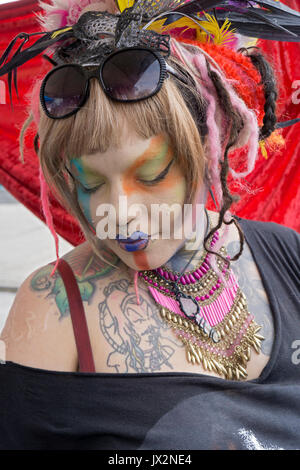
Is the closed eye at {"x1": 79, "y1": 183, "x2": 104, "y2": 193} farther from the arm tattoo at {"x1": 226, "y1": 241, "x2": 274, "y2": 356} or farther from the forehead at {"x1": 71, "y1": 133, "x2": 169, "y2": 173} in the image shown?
the arm tattoo at {"x1": 226, "y1": 241, "x2": 274, "y2": 356}

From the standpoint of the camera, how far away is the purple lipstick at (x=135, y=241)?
3.04 feet

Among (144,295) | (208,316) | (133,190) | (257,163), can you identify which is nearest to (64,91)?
(133,190)

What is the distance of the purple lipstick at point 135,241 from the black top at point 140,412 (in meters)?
0.24

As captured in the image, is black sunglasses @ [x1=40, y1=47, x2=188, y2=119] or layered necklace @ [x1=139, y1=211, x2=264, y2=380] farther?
layered necklace @ [x1=139, y1=211, x2=264, y2=380]

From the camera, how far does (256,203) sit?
76.9 inches

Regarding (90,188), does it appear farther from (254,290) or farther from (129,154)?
(254,290)

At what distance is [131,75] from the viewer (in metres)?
0.86

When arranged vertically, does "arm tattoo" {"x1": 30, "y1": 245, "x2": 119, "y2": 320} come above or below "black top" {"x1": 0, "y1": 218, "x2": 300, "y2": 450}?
above

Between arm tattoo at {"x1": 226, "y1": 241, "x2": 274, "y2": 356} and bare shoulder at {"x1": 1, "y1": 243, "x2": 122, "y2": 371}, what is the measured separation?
33 cm

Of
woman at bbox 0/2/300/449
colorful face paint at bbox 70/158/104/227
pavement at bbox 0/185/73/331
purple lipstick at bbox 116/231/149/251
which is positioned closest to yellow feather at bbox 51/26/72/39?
woman at bbox 0/2/300/449

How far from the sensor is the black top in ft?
→ 2.97

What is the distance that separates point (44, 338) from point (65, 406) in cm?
13

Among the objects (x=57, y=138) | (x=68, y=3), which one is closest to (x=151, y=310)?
(x=57, y=138)
